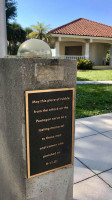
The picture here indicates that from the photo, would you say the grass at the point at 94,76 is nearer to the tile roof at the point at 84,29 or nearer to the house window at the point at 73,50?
the tile roof at the point at 84,29

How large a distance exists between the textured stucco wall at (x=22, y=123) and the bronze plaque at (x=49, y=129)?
0.06 m

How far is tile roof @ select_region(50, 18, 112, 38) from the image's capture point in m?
19.1

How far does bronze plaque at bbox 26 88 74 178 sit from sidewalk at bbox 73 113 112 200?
649mm

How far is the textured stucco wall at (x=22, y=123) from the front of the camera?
1.58 meters

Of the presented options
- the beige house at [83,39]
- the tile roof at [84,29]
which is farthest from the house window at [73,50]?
the tile roof at [84,29]

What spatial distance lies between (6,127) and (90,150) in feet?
6.38

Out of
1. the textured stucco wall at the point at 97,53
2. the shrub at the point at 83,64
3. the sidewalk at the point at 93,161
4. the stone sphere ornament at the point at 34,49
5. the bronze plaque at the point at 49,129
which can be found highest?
the textured stucco wall at the point at 97,53

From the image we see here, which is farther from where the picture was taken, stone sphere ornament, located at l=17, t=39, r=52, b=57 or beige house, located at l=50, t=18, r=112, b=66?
beige house, located at l=50, t=18, r=112, b=66

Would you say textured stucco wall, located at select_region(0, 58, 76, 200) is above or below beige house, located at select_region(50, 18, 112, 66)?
below

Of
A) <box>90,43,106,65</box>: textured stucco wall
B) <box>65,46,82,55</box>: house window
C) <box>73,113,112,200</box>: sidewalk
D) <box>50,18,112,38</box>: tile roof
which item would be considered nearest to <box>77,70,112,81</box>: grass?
<box>50,18,112,38</box>: tile roof

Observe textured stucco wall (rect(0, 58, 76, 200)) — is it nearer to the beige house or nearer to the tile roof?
the beige house

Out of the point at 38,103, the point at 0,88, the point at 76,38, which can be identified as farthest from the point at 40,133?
the point at 76,38

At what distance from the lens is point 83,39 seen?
66.5 feet

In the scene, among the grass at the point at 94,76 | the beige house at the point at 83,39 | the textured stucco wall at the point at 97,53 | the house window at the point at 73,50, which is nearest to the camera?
the grass at the point at 94,76
